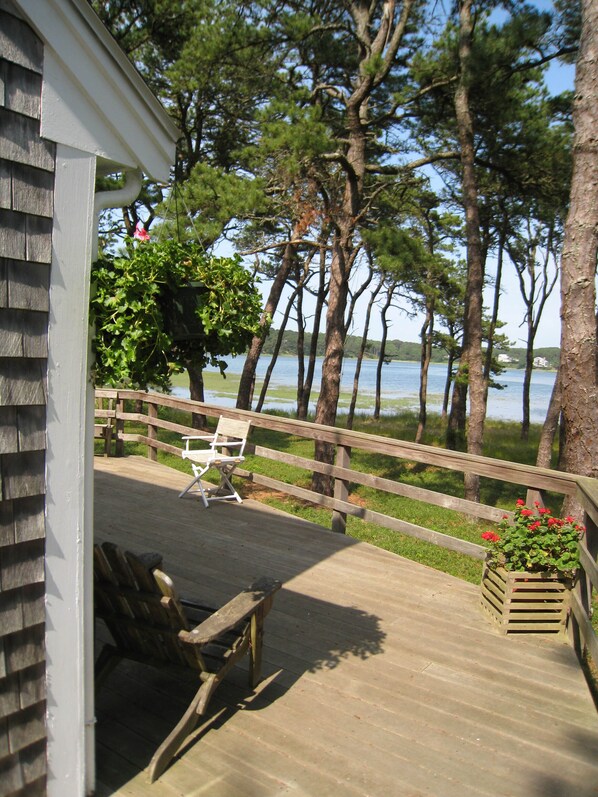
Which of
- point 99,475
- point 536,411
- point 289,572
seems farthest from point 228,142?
point 536,411

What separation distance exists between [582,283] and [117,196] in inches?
162

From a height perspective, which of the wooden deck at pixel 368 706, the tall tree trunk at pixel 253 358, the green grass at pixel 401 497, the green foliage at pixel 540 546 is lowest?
the green grass at pixel 401 497

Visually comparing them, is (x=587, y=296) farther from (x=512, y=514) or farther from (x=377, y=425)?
(x=377, y=425)

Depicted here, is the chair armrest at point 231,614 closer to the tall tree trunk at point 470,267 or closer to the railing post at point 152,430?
the railing post at point 152,430

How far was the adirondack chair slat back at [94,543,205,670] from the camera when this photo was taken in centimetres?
246

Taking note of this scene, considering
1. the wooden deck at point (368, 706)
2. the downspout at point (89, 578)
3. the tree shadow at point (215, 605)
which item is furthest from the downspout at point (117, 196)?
the wooden deck at point (368, 706)

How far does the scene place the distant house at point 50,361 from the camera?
1.98 m

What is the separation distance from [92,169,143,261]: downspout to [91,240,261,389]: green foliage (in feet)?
0.39

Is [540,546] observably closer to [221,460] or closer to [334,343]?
[221,460]

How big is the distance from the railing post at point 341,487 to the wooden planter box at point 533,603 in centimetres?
172

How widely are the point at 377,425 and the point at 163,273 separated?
20654 mm

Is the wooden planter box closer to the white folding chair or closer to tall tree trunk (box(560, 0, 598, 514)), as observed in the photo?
tall tree trunk (box(560, 0, 598, 514))

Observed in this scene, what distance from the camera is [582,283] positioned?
524 cm

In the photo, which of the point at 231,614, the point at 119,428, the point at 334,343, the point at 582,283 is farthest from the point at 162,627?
the point at 334,343
